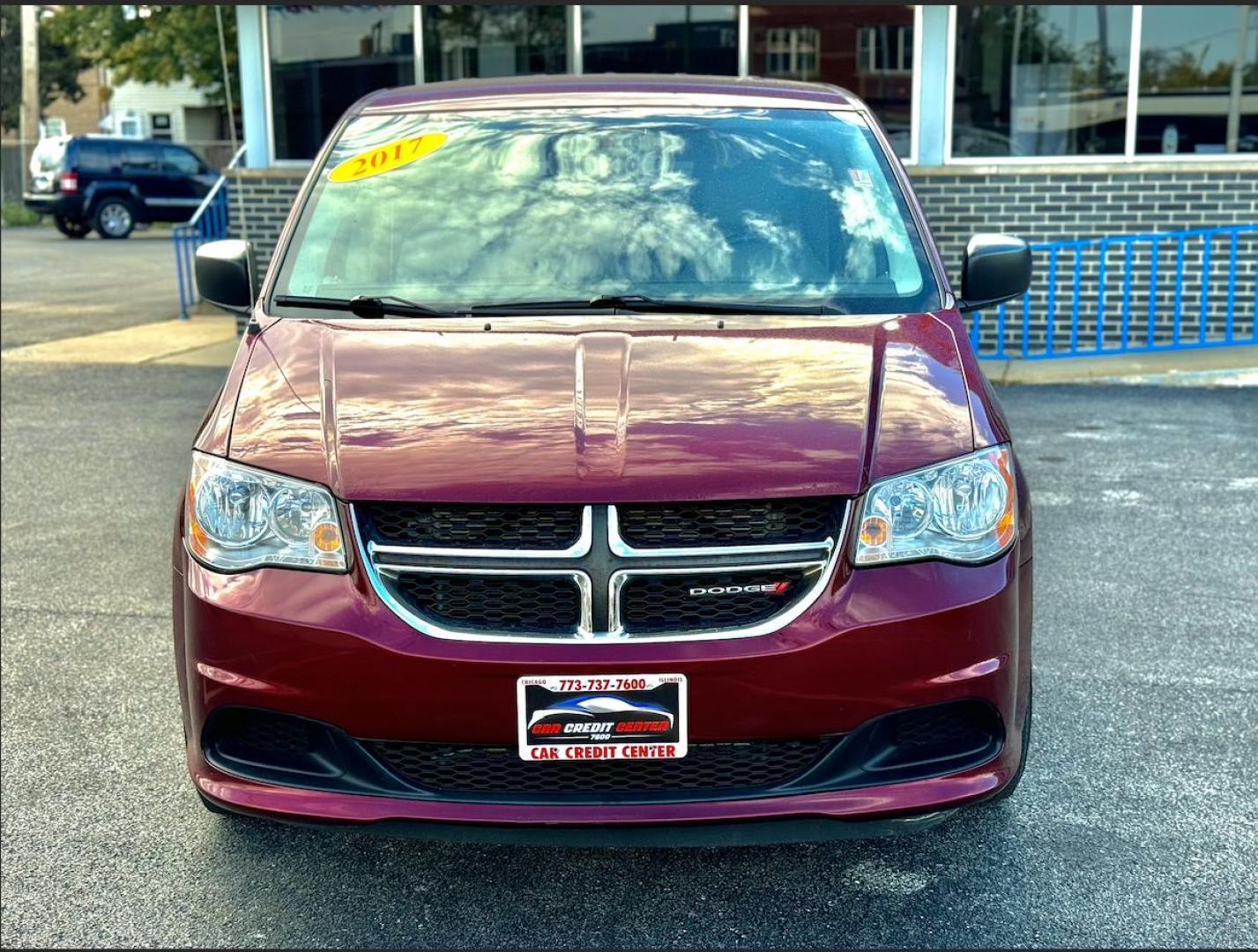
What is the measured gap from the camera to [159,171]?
99.1ft

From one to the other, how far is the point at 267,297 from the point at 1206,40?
30.6 ft

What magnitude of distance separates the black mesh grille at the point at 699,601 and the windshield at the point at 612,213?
1.10m

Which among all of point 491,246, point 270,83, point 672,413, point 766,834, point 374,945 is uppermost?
point 270,83

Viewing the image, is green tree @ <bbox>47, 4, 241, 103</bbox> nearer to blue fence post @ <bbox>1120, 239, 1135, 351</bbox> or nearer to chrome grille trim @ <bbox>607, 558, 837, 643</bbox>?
blue fence post @ <bbox>1120, 239, 1135, 351</bbox>

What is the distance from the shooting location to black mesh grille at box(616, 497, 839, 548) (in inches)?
109

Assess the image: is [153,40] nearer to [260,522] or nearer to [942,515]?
[260,522]

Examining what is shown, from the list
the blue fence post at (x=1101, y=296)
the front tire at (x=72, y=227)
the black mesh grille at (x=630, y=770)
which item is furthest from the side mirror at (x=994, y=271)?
the front tire at (x=72, y=227)

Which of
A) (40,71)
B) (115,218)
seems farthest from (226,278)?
(40,71)

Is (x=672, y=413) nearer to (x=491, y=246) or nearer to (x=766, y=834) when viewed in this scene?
(x=766, y=834)

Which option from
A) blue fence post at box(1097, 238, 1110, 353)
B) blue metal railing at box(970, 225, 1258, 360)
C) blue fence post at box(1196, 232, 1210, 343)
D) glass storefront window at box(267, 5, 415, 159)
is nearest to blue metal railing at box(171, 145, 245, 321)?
glass storefront window at box(267, 5, 415, 159)

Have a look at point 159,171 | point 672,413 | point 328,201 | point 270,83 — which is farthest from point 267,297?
point 159,171

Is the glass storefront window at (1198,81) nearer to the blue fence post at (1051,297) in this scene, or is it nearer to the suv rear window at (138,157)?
the blue fence post at (1051,297)

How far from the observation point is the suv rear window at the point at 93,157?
95.8ft

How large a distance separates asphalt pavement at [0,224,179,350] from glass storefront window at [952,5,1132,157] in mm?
8525
